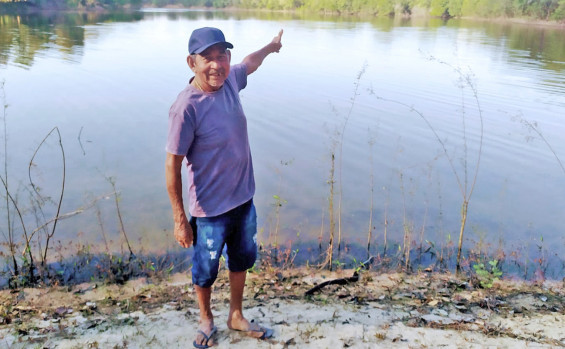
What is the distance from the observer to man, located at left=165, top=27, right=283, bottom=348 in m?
2.63

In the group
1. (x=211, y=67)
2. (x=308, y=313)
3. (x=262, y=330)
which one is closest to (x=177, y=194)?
(x=211, y=67)

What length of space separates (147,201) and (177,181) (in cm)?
403

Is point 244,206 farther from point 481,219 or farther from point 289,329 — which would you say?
point 481,219

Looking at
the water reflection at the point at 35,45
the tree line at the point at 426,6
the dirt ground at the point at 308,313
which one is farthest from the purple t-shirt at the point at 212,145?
the tree line at the point at 426,6

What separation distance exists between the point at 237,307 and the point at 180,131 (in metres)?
1.44

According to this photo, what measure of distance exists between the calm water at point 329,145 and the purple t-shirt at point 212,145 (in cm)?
283

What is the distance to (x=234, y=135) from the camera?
2.73m

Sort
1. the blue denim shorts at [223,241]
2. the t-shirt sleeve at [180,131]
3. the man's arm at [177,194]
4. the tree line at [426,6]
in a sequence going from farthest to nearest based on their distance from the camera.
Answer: the tree line at [426,6] → the blue denim shorts at [223,241] → the man's arm at [177,194] → the t-shirt sleeve at [180,131]

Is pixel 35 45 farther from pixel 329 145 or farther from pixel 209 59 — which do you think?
pixel 209 59

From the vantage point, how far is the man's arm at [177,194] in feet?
8.75

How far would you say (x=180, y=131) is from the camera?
256 cm

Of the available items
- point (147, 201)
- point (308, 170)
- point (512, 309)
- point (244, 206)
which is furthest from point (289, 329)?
point (308, 170)

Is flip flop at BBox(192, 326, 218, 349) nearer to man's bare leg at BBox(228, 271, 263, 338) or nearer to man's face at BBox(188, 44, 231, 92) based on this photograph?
man's bare leg at BBox(228, 271, 263, 338)

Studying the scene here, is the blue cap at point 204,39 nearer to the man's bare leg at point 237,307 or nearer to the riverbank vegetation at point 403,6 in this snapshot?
the man's bare leg at point 237,307
